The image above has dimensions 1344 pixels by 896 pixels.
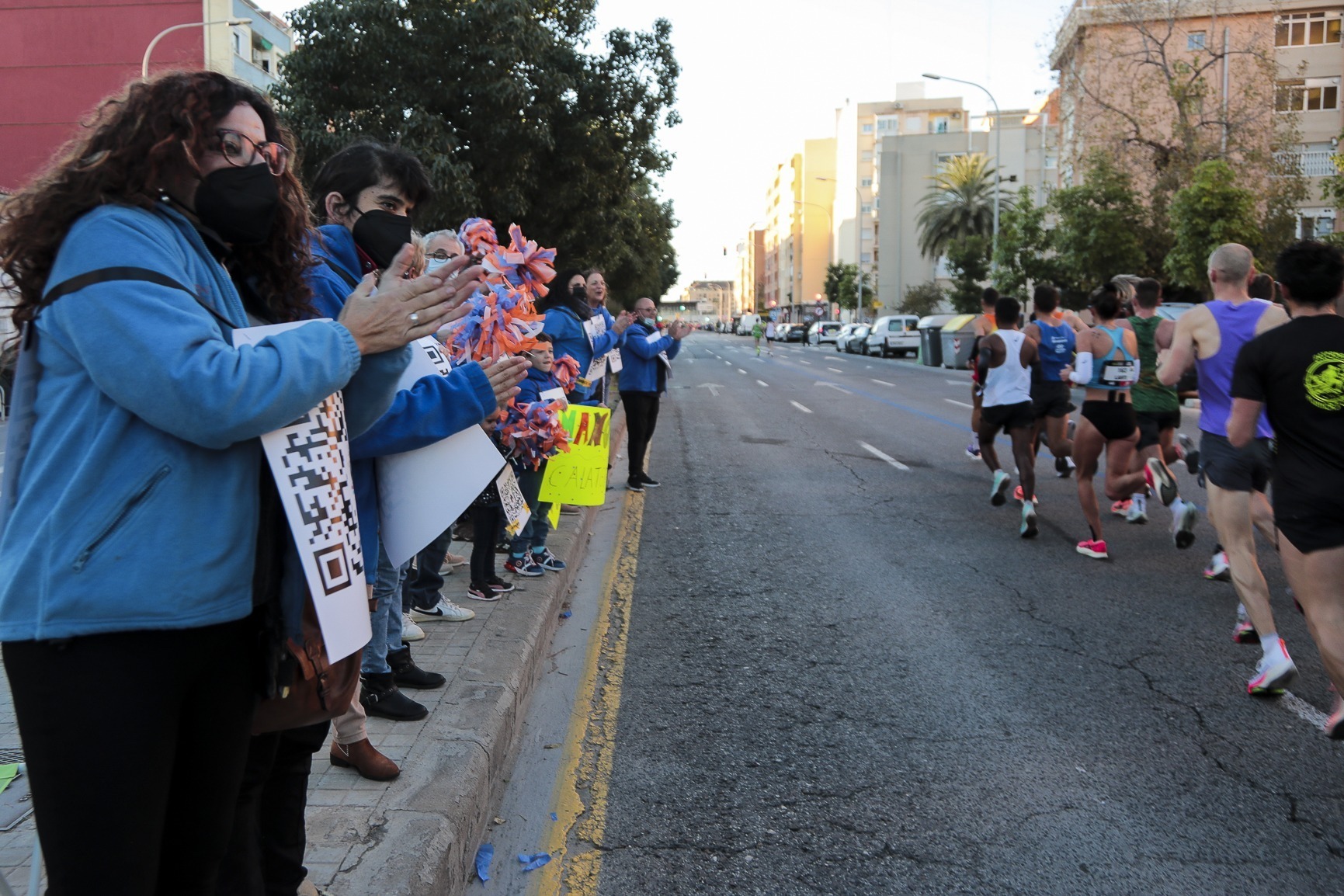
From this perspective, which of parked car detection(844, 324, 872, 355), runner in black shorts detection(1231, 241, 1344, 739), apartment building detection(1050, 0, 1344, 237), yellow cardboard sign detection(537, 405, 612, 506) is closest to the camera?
runner in black shorts detection(1231, 241, 1344, 739)

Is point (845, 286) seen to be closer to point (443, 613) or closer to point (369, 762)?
point (443, 613)

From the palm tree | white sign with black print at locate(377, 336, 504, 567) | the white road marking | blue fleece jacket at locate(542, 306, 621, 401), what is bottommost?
the white road marking

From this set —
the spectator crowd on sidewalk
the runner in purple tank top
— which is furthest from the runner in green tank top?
the spectator crowd on sidewalk

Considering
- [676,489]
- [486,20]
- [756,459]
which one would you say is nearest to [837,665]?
[676,489]

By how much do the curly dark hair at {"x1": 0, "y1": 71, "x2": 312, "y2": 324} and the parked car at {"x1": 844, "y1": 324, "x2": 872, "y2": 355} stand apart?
48.1 metres

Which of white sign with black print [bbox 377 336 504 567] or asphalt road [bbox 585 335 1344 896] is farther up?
white sign with black print [bbox 377 336 504 567]

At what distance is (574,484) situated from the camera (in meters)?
6.51

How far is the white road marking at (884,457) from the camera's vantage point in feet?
40.2

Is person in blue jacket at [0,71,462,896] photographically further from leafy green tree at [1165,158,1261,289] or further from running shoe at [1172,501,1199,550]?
leafy green tree at [1165,158,1261,289]

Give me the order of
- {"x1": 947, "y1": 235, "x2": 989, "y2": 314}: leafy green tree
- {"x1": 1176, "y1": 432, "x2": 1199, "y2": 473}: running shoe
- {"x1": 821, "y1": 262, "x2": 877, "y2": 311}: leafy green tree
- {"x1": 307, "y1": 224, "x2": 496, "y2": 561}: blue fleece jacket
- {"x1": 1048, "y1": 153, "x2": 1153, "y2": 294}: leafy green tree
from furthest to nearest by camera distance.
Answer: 1. {"x1": 821, "y1": 262, "x2": 877, "y2": 311}: leafy green tree
2. {"x1": 947, "y1": 235, "x2": 989, "y2": 314}: leafy green tree
3. {"x1": 1048, "y1": 153, "x2": 1153, "y2": 294}: leafy green tree
4. {"x1": 1176, "y1": 432, "x2": 1199, "y2": 473}: running shoe
5. {"x1": 307, "y1": 224, "x2": 496, "y2": 561}: blue fleece jacket

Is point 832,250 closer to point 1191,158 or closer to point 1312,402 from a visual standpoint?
point 1191,158

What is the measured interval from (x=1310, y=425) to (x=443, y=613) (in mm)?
4016

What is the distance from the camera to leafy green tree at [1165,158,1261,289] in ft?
78.8

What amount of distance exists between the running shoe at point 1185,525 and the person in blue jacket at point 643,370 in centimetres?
449
